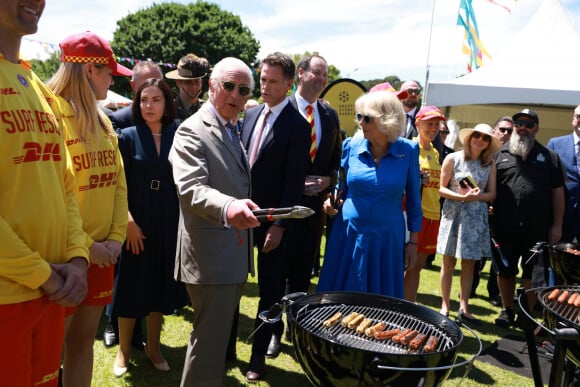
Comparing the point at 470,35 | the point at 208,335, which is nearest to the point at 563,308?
the point at 208,335

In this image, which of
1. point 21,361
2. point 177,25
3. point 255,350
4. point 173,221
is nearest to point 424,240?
point 255,350

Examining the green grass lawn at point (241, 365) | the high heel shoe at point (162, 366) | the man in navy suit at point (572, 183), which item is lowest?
the green grass lawn at point (241, 365)

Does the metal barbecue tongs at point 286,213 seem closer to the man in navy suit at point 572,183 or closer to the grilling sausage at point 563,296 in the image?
the grilling sausage at point 563,296

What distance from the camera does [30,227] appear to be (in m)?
1.80

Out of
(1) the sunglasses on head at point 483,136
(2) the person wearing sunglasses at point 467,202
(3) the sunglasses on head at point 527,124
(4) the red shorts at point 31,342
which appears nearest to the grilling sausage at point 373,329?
(4) the red shorts at point 31,342

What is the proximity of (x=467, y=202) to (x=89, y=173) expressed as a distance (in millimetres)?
4205

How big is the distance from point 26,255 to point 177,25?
36672 mm

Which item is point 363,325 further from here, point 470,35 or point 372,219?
point 470,35

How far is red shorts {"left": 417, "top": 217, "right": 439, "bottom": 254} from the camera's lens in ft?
17.3

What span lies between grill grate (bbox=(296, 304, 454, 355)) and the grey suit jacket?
52 centimetres

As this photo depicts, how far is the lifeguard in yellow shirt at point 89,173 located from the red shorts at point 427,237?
3500 mm

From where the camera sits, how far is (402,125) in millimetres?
3490

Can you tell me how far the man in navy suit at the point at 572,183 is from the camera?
5438 mm

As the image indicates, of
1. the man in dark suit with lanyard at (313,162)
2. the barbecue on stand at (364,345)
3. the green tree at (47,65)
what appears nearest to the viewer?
the barbecue on stand at (364,345)
